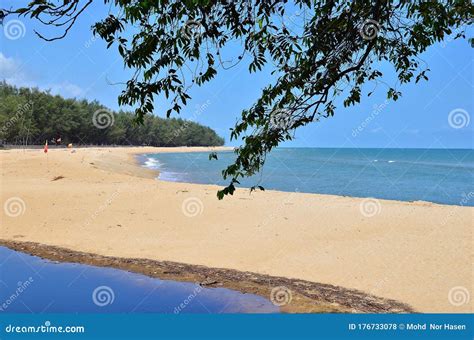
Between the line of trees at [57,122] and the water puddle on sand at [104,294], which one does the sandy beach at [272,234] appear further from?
the line of trees at [57,122]

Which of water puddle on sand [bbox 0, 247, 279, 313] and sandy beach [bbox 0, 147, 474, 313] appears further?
sandy beach [bbox 0, 147, 474, 313]

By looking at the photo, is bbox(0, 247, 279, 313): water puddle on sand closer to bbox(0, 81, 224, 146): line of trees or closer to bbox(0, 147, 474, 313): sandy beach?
bbox(0, 147, 474, 313): sandy beach

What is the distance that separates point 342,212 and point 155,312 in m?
10.1

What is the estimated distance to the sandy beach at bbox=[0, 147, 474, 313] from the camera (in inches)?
338

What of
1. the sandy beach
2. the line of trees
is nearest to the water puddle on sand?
the sandy beach

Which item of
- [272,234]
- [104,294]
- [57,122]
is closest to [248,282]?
[104,294]

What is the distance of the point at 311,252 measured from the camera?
1012 cm

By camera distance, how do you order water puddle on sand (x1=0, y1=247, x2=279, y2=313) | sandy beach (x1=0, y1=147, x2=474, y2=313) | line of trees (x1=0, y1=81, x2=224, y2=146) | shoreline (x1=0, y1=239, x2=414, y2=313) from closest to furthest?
1. water puddle on sand (x1=0, y1=247, x2=279, y2=313)
2. shoreline (x1=0, y1=239, x2=414, y2=313)
3. sandy beach (x1=0, y1=147, x2=474, y2=313)
4. line of trees (x1=0, y1=81, x2=224, y2=146)

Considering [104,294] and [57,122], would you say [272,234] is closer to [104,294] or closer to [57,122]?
[104,294]

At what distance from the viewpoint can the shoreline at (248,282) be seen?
6.62m

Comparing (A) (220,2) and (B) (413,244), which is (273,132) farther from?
(B) (413,244)

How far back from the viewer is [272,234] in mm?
11906

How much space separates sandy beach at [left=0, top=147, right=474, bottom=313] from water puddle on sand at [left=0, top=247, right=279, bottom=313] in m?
1.59

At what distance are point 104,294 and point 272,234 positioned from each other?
596 cm
